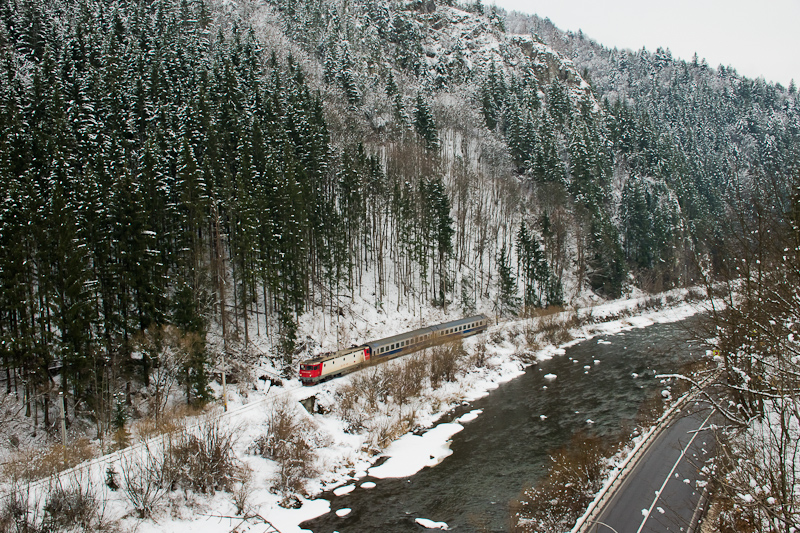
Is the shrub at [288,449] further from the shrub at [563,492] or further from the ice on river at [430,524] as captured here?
the shrub at [563,492]

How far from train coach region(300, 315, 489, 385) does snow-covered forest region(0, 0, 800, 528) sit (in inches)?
187

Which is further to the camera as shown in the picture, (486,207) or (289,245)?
(486,207)

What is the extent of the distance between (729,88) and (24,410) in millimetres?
231331

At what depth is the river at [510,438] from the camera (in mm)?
21703

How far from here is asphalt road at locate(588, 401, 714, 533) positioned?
17.8 metres

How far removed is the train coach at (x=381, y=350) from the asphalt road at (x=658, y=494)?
22.5 m

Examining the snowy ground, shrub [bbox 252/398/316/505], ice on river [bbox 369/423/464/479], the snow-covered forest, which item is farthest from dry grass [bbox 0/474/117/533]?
ice on river [bbox 369/423/464/479]

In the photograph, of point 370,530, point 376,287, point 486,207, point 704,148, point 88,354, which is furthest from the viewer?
point 704,148

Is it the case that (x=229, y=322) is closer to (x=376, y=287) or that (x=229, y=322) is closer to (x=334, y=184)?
(x=376, y=287)

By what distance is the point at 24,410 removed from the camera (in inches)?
1152

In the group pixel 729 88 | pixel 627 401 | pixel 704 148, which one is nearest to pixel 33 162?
pixel 627 401

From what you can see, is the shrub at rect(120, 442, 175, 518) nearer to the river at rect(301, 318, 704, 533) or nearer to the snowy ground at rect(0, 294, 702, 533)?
the snowy ground at rect(0, 294, 702, 533)

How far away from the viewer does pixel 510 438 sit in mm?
29453

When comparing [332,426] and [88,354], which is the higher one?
[88,354]
